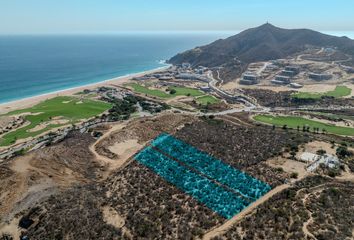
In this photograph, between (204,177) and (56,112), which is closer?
(204,177)

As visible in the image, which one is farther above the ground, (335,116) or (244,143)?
(244,143)

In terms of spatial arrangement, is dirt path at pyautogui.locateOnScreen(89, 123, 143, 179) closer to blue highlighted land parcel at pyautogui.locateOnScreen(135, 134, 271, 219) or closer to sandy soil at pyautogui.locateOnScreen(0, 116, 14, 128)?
blue highlighted land parcel at pyautogui.locateOnScreen(135, 134, 271, 219)

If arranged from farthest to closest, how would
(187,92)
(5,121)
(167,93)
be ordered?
(187,92) → (167,93) → (5,121)

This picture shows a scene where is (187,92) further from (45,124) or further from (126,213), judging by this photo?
(126,213)

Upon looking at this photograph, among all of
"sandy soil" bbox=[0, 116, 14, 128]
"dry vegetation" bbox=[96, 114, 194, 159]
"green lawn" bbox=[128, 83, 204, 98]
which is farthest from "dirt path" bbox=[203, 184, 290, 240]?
"green lawn" bbox=[128, 83, 204, 98]

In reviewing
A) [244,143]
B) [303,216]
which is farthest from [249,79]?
[303,216]

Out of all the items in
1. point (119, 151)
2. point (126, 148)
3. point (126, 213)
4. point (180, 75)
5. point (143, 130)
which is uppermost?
point (126, 213)

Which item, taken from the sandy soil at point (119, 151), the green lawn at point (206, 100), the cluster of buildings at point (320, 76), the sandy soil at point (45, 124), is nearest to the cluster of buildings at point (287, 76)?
the cluster of buildings at point (320, 76)
